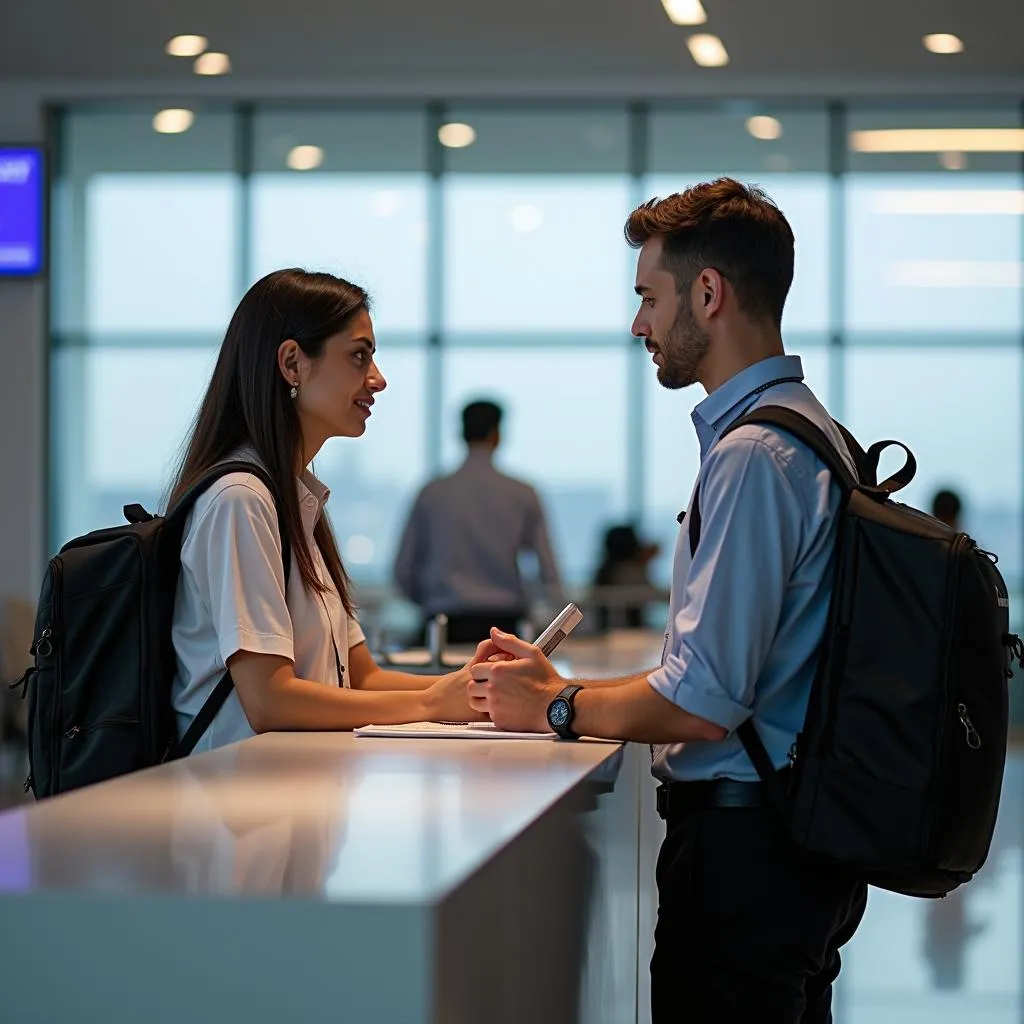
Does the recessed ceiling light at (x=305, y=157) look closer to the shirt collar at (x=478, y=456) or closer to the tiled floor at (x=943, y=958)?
the shirt collar at (x=478, y=456)

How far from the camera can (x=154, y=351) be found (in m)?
10.5

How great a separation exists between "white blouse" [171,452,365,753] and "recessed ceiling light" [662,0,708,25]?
21.0 feet

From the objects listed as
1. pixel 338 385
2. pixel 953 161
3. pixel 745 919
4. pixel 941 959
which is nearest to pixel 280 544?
pixel 338 385

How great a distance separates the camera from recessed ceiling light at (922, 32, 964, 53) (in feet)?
29.3

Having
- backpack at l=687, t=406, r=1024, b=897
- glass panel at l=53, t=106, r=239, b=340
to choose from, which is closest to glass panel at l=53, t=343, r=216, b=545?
glass panel at l=53, t=106, r=239, b=340

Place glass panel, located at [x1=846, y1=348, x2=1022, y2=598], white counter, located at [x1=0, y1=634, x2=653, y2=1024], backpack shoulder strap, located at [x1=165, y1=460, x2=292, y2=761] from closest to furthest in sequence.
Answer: white counter, located at [x1=0, y1=634, x2=653, y2=1024], backpack shoulder strap, located at [x1=165, y1=460, x2=292, y2=761], glass panel, located at [x1=846, y1=348, x2=1022, y2=598]

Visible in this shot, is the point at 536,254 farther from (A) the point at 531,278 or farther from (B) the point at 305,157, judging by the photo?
(B) the point at 305,157

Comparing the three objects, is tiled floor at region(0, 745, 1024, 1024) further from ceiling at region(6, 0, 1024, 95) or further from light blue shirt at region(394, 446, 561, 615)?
ceiling at region(6, 0, 1024, 95)

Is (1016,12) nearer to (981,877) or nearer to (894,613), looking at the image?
(981,877)

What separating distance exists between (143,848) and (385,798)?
356 millimetres

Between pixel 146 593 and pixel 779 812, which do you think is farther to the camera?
pixel 146 593

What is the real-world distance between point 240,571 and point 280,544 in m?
0.12

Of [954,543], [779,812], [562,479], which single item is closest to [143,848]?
[779,812]

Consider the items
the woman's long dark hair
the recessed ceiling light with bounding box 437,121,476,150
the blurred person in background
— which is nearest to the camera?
the woman's long dark hair
